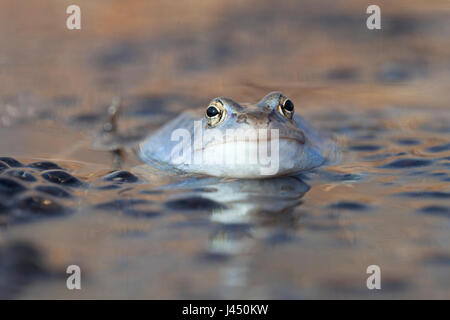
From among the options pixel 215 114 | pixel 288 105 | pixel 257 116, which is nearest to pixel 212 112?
pixel 215 114

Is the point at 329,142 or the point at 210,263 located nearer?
the point at 210,263

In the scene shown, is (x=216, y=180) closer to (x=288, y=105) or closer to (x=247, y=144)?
(x=247, y=144)

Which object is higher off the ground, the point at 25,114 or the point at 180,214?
the point at 25,114

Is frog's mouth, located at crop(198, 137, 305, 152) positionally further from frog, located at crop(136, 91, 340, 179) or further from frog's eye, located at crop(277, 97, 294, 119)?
frog's eye, located at crop(277, 97, 294, 119)

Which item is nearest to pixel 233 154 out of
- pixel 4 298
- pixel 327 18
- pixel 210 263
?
pixel 210 263

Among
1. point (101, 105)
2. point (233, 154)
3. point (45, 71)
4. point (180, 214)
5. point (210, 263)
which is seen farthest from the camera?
point (45, 71)

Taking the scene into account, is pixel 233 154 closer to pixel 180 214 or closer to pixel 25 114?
pixel 180 214

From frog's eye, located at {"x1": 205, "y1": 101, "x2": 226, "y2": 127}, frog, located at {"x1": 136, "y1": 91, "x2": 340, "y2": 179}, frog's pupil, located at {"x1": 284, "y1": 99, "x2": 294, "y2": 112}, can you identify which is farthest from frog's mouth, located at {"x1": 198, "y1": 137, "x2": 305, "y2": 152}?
frog's pupil, located at {"x1": 284, "y1": 99, "x2": 294, "y2": 112}

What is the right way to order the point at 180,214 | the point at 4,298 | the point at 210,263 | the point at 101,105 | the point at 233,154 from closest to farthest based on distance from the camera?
1. the point at 4,298
2. the point at 210,263
3. the point at 180,214
4. the point at 233,154
5. the point at 101,105
